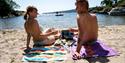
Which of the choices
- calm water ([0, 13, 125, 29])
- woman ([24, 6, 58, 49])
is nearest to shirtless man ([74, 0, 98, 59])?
woman ([24, 6, 58, 49])

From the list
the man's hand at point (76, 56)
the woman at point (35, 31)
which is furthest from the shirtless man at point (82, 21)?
the woman at point (35, 31)

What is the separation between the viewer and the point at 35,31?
313 inches

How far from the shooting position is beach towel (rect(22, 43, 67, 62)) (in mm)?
6055

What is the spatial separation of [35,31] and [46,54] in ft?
5.14

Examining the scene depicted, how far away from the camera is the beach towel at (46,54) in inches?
238

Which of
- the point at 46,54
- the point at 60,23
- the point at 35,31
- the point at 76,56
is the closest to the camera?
the point at 76,56

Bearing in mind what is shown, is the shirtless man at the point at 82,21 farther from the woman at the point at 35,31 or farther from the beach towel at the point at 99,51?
the woman at the point at 35,31

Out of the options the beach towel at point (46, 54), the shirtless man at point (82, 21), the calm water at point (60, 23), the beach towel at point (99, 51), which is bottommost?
the calm water at point (60, 23)

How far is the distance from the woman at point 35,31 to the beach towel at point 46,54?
25.4 inches

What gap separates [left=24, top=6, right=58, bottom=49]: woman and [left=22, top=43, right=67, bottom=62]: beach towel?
65 centimetres

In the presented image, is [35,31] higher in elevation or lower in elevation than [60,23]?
higher

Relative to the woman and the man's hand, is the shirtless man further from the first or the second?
the woman

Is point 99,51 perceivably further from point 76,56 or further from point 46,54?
point 46,54

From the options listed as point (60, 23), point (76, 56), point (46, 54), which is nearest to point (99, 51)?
point (76, 56)
